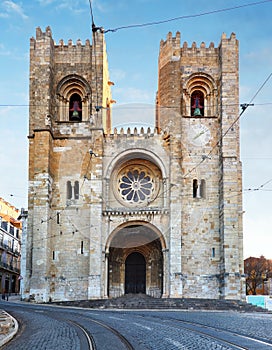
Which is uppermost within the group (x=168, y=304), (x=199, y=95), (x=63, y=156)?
(x=199, y=95)

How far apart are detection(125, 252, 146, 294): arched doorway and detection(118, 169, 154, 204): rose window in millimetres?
4088

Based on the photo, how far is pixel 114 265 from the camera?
114 feet

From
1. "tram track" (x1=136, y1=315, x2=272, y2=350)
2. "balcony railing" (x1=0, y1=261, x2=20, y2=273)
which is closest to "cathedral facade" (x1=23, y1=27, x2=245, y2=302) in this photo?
"tram track" (x1=136, y1=315, x2=272, y2=350)

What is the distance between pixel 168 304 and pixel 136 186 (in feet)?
28.3

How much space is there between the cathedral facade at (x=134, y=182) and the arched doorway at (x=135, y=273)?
2.7 inches

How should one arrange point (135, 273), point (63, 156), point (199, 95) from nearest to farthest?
1. point (63, 156)
2. point (199, 95)
3. point (135, 273)

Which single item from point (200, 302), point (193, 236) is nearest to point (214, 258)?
point (193, 236)

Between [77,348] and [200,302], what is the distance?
1913 cm

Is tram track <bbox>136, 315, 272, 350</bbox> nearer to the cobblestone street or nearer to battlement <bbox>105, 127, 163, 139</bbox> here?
the cobblestone street

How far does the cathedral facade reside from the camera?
31.6 m

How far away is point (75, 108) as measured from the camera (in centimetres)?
3522

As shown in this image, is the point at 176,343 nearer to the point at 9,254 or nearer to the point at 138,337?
the point at 138,337

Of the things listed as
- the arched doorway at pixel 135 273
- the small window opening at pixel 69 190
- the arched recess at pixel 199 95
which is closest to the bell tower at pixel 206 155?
the arched recess at pixel 199 95

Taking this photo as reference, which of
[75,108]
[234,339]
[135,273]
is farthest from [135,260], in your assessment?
[234,339]
